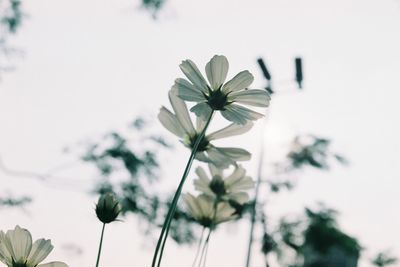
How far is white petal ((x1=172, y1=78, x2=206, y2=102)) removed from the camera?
701 millimetres

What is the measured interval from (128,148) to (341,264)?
9731 millimetres

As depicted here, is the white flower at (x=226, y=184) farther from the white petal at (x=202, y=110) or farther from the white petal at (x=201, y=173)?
the white petal at (x=202, y=110)

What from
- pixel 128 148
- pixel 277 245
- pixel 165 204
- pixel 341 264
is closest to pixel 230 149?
pixel 128 148

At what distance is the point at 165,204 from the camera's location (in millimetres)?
7383

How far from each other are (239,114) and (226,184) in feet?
0.73

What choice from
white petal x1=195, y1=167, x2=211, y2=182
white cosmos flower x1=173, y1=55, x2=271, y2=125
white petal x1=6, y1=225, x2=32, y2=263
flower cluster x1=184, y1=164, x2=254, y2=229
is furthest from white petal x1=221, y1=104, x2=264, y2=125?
white petal x1=6, y1=225, x2=32, y2=263

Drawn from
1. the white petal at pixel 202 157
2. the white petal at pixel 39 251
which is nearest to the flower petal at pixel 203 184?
the white petal at pixel 202 157

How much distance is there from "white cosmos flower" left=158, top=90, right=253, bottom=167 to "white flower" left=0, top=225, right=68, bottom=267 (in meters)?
0.26

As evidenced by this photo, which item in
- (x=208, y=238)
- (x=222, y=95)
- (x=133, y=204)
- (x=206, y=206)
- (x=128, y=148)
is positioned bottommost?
(x=208, y=238)

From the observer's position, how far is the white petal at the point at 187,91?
70cm

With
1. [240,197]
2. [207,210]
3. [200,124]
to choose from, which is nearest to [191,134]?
[200,124]

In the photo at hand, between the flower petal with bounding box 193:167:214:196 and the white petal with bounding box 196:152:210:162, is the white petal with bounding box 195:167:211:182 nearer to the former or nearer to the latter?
the flower petal with bounding box 193:167:214:196

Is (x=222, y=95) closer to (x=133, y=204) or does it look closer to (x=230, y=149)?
(x=230, y=149)

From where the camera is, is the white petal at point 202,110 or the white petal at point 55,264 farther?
the white petal at point 202,110
